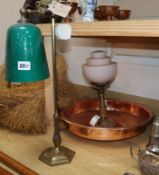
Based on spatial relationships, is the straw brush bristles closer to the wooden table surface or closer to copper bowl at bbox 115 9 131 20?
the wooden table surface

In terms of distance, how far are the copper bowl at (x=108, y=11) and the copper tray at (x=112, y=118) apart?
1.30 feet

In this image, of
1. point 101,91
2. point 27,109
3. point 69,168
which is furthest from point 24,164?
point 101,91

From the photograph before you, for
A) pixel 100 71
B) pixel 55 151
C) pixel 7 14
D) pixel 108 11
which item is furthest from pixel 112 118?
pixel 7 14

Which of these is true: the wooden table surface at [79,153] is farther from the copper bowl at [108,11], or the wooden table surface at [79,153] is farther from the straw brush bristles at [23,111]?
the copper bowl at [108,11]

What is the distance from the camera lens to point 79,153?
919 mm

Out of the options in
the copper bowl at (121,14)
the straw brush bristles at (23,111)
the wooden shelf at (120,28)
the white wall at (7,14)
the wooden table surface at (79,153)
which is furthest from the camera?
the white wall at (7,14)

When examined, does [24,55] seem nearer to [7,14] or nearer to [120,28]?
[120,28]

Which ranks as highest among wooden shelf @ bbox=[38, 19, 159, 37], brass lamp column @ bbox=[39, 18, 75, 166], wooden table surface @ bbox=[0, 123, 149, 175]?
wooden shelf @ bbox=[38, 19, 159, 37]

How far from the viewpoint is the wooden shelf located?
2.29ft

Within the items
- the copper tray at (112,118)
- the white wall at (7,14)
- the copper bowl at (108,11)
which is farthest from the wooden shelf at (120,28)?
the white wall at (7,14)

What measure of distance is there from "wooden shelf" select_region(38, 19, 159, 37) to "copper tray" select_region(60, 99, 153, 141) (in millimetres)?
340

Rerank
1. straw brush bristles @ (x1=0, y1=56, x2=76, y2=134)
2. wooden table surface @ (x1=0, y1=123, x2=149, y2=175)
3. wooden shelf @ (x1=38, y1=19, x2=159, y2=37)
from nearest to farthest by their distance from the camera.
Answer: wooden shelf @ (x1=38, y1=19, x2=159, y2=37)
wooden table surface @ (x1=0, y1=123, x2=149, y2=175)
straw brush bristles @ (x1=0, y1=56, x2=76, y2=134)

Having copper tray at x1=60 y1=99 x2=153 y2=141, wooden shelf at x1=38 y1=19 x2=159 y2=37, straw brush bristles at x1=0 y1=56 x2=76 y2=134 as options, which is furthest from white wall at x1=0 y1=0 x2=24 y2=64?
wooden shelf at x1=38 y1=19 x2=159 y2=37

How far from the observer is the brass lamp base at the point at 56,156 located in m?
0.85
